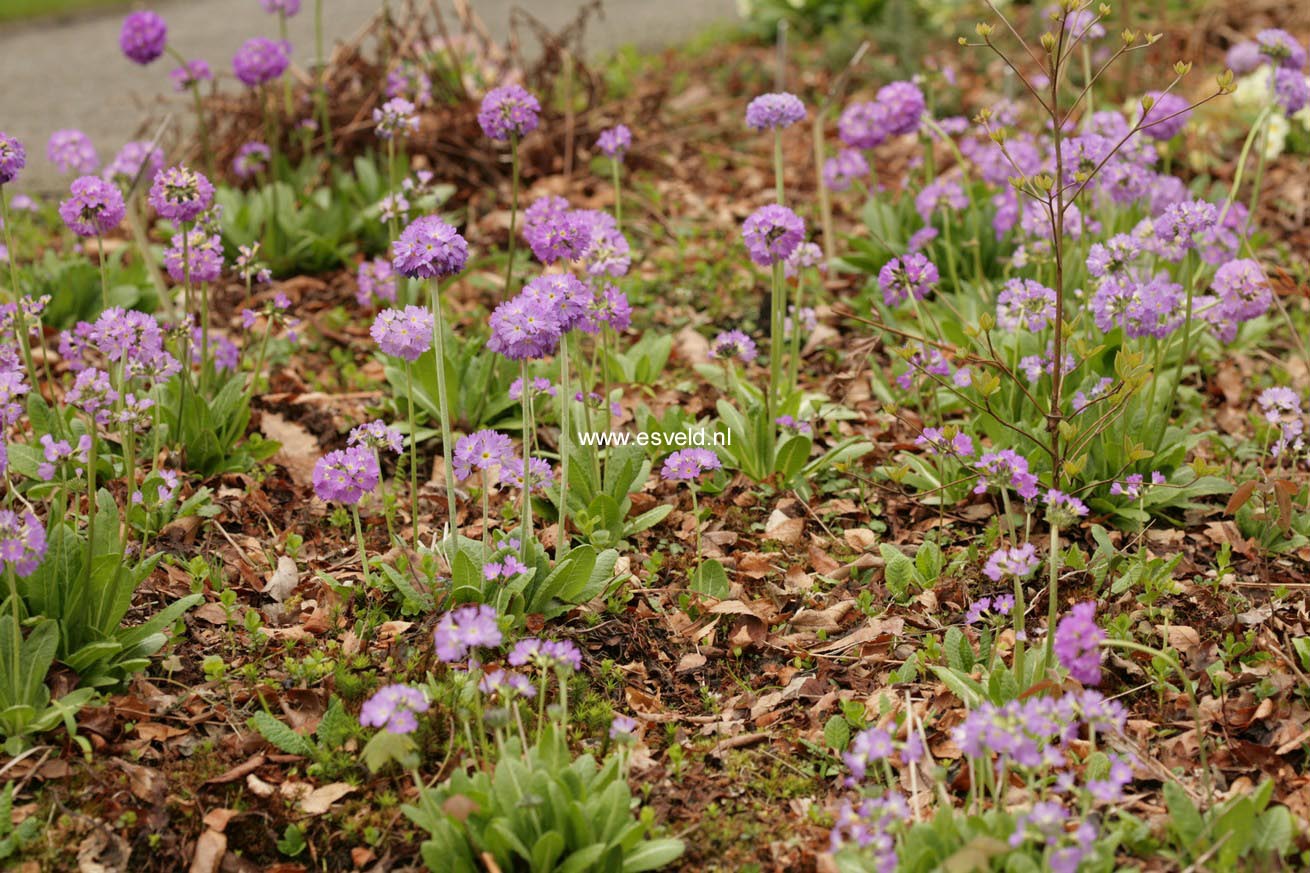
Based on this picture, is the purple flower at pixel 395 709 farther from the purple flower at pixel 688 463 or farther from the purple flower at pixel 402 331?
the purple flower at pixel 688 463

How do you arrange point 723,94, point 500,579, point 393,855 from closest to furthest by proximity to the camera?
point 393,855, point 500,579, point 723,94

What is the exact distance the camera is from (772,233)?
3.18m

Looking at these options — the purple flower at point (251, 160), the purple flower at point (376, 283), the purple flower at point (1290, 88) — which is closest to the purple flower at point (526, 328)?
the purple flower at point (376, 283)

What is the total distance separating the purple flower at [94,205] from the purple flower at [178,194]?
0.34 feet

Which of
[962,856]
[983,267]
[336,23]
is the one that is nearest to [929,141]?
[983,267]

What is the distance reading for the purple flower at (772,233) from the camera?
3160 millimetres

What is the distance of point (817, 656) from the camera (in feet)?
9.56

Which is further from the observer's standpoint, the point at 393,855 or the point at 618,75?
the point at 618,75

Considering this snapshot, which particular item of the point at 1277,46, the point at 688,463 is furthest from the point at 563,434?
the point at 1277,46

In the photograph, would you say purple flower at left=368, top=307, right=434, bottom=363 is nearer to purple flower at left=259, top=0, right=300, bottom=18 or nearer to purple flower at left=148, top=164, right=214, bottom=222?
purple flower at left=148, top=164, right=214, bottom=222

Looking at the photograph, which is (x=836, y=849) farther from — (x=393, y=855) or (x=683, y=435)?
(x=683, y=435)

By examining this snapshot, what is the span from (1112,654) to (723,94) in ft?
14.9

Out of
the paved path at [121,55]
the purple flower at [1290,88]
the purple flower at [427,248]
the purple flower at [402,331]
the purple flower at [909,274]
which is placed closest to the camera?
the purple flower at [427,248]

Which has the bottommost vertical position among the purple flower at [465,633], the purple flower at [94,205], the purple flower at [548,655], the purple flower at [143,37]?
the purple flower at [548,655]
